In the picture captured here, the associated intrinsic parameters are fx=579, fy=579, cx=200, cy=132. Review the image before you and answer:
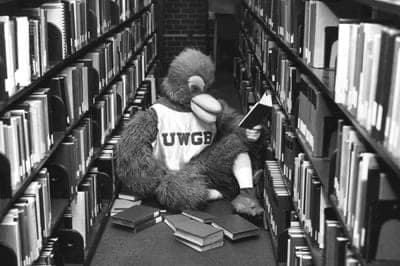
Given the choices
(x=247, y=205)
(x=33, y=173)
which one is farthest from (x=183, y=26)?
(x=33, y=173)

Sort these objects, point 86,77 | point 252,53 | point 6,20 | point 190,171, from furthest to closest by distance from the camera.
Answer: point 252,53, point 190,171, point 86,77, point 6,20

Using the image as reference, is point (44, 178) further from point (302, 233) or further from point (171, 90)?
point (171, 90)

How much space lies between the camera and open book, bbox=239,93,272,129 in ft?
11.3

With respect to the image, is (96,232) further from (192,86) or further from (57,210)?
(192,86)

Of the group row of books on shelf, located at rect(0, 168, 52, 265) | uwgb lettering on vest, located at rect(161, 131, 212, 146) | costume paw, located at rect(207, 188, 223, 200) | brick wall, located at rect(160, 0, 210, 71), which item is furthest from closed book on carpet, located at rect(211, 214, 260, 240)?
brick wall, located at rect(160, 0, 210, 71)

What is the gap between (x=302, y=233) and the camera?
2709 millimetres

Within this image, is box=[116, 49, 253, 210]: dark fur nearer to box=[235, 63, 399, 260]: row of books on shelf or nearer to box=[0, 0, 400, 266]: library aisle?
box=[0, 0, 400, 266]: library aisle

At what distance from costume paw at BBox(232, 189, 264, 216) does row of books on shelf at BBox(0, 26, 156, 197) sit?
3.13 feet

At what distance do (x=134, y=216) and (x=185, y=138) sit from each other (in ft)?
2.18

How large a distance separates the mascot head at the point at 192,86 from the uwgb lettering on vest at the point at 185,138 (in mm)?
148

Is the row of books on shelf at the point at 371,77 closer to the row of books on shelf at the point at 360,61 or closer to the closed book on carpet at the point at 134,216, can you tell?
the row of books on shelf at the point at 360,61

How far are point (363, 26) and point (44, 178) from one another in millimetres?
1446

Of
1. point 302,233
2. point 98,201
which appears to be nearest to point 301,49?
point 302,233

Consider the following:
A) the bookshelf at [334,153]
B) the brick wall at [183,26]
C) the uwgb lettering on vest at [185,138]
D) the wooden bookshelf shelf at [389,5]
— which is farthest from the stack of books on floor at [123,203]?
the brick wall at [183,26]
